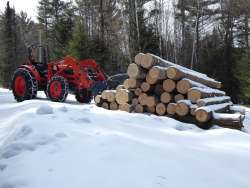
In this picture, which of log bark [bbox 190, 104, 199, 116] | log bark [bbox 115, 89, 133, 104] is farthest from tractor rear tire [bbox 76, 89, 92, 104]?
log bark [bbox 190, 104, 199, 116]

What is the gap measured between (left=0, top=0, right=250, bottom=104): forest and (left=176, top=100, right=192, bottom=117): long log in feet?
58.6

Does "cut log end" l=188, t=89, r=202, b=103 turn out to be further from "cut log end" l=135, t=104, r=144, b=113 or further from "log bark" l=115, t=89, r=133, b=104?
"log bark" l=115, t=89, r=133, b=104

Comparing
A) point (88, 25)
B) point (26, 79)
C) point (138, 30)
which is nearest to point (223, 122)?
point (26, 79)

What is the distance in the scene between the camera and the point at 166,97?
9.38 m

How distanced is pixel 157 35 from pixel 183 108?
69.0ft

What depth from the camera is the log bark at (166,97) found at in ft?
30.7

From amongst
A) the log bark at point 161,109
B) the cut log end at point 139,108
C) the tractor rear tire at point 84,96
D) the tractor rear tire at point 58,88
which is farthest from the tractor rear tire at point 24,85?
the log bark at point 161,109

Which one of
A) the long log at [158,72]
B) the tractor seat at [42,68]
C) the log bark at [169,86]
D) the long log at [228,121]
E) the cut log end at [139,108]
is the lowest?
the long log at [228,121]

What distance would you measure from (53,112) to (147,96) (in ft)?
10.9

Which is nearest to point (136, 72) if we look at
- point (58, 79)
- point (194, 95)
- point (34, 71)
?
point (194, 95)

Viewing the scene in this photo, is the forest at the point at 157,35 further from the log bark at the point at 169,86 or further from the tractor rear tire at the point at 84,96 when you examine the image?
the log bark at the point at 169,86

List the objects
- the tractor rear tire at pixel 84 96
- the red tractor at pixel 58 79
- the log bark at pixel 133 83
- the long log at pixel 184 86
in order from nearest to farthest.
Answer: the long log at pixel 184 86 → the log bark at pixel 133 83 → the red tractor at pixel 58 79 → the tractor rear tire at pixel 84 96

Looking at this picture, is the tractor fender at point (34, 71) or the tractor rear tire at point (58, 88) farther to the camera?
the tractor fender at point (34, 71)

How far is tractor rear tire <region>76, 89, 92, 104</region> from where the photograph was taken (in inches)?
510
